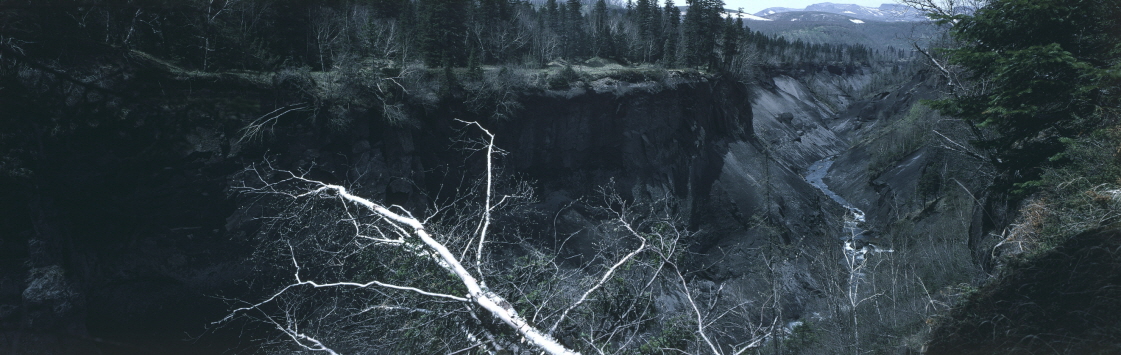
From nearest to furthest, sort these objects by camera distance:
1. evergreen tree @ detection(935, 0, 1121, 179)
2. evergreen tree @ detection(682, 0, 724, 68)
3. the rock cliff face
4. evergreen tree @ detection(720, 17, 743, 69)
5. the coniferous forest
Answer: the coniferous forest < evergreen tree @ detection(935, 0, 1121, 179) < the rock cliff face < evergreen tree @ detection(682, 0, 724, 68) < evergreen tree @ detection(720, 17, 743, 69)

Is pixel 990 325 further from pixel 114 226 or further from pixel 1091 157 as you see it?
pixel 114 226

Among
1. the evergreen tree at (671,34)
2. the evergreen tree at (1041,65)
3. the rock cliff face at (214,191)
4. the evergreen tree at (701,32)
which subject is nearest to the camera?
the evergreen tree at (1041,65)

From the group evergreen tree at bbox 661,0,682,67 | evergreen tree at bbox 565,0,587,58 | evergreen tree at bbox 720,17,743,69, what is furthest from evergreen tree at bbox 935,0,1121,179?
evergreen tree at bbox 720,17,743,69

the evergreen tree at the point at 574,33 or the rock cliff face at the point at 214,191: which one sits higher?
the evergreen tree at the point at 574,33

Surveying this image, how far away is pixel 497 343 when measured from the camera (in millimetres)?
4641

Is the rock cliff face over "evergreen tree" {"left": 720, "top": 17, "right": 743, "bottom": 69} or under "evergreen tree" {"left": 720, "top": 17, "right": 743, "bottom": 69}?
under

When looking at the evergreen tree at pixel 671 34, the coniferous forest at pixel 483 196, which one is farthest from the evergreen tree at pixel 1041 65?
the evergreen tree at pixel 671 34

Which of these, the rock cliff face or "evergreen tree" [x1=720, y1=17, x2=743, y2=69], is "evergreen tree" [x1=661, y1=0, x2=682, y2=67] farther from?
the rock cliff face

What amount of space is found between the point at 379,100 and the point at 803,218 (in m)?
28.0

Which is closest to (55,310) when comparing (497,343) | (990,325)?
(497,343)

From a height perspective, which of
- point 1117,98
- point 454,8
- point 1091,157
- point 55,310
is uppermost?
point 454,8

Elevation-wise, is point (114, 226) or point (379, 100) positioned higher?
point (379, 100)

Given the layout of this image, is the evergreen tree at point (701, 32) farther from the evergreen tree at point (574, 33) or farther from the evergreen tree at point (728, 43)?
the evergreen tree at point (574, 33)

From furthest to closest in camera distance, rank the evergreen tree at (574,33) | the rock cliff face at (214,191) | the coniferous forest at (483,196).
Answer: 1. the evergreen tree at (574,33)
2. the rock cliff face at (214,191)
3. the coniferous forest at (483,196)
